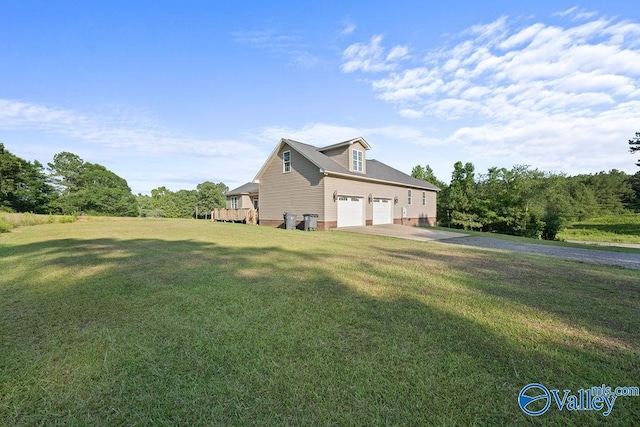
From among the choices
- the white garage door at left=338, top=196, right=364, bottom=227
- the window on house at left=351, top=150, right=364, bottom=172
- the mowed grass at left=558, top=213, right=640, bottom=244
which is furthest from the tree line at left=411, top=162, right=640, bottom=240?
the window on house at left=351, top=150, right=364, bottom=172

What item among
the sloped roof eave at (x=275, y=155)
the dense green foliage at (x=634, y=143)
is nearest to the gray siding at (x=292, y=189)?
the sloped roof eave at (x=275, y=155)

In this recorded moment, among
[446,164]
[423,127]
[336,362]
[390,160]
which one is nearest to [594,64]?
[423,127]

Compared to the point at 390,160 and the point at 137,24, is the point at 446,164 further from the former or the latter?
the point at 137,24

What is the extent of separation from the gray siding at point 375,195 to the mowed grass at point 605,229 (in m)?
13.3

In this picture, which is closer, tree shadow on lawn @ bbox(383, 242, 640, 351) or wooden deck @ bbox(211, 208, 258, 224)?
tree shadow on lawn @ bbox(383, 242, 640, 351)

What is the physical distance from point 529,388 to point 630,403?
0.63m

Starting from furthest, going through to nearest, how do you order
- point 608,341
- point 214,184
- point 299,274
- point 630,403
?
point 214,184, point 299,274, point 608,341, point 630,403

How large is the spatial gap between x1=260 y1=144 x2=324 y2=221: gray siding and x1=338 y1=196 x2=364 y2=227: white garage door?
63.6 inches

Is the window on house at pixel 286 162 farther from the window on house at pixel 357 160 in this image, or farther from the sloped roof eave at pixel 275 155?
the window on house at pixel 357 160

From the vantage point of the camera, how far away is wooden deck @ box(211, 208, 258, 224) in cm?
2189

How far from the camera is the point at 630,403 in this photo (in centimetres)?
187
